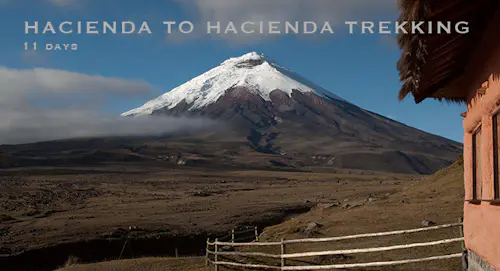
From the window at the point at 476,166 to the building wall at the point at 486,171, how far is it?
0.09 metres

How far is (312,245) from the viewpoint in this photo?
1862 centimetres

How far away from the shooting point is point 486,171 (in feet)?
24.4

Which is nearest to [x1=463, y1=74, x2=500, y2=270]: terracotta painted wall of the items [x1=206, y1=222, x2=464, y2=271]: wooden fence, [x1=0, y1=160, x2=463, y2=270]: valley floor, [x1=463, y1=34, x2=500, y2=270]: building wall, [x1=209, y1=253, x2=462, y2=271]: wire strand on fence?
[x1=463, y1=34, x2=500, y2=270]: building wall

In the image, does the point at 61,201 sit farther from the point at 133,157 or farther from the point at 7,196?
the point at 133,157

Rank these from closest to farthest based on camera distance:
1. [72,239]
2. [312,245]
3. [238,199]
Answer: [312,245]
[72,239]
[238,199]

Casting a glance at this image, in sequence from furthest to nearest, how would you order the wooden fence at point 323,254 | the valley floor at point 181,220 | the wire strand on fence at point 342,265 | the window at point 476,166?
the valley floor at point 181,220, the wooden fence at point 323,254, the wire strand on fence at point 342,265, the window at point 476,166

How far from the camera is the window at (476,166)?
8359 mm

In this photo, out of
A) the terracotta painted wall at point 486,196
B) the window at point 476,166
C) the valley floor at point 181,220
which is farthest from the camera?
the valley floor at point 181,220

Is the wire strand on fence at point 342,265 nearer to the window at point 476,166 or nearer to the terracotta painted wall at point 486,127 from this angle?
the terracotta painted wall at point 486,127

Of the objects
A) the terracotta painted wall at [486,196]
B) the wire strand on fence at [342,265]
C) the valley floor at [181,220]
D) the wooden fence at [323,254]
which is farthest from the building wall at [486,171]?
the valley floor at [181,220]

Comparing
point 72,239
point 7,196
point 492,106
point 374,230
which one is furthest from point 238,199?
point 492,106

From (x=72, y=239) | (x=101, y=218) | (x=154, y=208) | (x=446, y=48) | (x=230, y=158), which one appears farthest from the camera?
(x=230, y=158)

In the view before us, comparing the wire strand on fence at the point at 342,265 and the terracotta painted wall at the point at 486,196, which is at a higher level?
the terracotta painted wall at the point at 486,196

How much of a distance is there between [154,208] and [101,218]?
23.0ft
